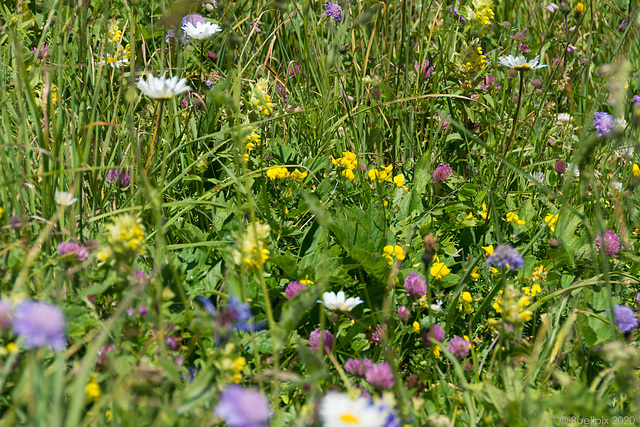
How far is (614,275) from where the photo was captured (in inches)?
66.4

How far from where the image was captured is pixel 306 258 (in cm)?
162

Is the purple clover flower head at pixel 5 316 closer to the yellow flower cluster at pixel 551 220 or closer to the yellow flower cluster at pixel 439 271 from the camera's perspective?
the yellow flower cluster at pixel 439 271

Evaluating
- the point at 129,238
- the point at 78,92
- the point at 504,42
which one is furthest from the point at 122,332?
the point at 504,42

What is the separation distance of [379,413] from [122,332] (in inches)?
24.0

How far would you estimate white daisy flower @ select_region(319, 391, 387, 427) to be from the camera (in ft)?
2.58

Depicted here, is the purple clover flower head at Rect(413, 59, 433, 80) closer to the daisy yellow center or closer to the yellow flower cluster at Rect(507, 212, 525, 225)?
the yellow flower cluster at Rect(507, 212, 525, 225)

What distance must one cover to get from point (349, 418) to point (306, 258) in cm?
84

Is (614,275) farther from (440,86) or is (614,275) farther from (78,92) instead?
(78,92)

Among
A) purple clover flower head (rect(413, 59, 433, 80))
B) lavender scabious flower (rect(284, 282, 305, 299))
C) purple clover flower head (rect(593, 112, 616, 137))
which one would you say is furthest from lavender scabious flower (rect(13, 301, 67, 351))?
purple clover flower head (rect(413, 59, 433, 80))

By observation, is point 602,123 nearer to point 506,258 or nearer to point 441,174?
point 441,174

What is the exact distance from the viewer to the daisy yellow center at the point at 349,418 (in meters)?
0.79

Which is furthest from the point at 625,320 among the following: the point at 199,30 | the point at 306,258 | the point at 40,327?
the point at 199,30

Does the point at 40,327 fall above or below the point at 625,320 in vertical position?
above

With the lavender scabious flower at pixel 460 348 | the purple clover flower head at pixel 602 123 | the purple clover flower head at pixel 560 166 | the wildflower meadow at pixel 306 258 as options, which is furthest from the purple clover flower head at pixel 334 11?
the lavender scabious flower at pixel 460 348
